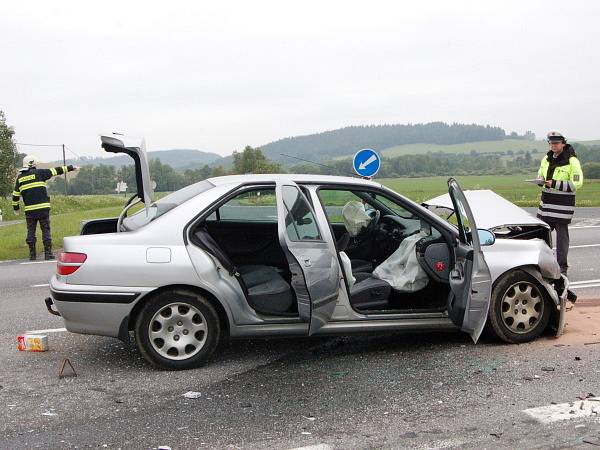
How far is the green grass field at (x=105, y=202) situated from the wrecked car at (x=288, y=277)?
9.36 meters

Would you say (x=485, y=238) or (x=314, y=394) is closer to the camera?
(x=314, y=394)

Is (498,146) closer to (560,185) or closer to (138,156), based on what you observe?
(560,185)

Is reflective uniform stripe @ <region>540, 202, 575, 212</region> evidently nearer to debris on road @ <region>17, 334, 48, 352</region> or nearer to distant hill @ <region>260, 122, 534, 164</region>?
debris on road @ <region>17, 334, 48, 352</region>

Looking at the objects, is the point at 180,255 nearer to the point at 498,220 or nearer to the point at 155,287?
the point at 155,287

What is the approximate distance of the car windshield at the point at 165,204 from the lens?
5.29 m

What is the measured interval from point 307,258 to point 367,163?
28.9 feet

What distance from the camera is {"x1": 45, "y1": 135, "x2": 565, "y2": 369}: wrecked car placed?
4.93 m

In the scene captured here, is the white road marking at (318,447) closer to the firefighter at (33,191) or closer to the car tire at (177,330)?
the car tire at (177,330)

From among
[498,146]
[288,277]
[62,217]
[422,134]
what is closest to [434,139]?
[422,134]

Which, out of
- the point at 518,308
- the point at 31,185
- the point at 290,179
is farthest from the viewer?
the point at 31,185

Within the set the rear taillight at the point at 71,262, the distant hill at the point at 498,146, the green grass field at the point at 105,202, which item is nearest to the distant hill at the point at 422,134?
the distant hill at the point at 498,146

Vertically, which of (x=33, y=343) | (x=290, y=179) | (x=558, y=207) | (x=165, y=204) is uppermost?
(x=290, y=179)

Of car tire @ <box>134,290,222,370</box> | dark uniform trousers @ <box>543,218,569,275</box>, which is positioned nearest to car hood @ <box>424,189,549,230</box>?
dark uniform trousers @ <box>543,218,569,275</box>

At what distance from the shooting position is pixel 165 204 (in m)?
5.43
